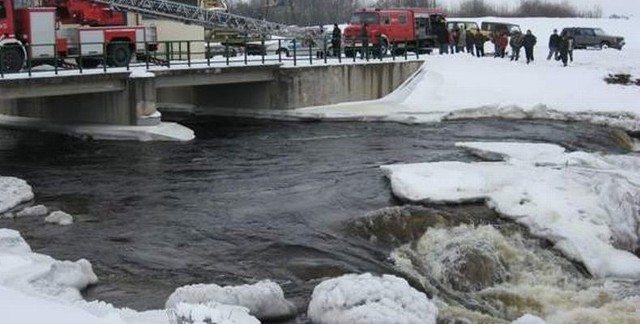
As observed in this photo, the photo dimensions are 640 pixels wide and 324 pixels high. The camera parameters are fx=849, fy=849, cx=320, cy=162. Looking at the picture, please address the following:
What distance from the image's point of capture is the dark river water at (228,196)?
1277 centimetres

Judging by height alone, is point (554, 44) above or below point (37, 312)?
above

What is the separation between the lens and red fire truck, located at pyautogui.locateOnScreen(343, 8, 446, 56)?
1576 inches

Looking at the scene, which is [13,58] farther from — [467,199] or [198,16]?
[467,199]

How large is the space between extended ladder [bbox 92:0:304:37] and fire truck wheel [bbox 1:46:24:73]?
6115 mm

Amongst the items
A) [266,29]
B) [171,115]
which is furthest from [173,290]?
[266,29]

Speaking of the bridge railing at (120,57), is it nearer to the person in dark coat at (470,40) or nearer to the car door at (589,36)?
the person in dark coat at (470,40)

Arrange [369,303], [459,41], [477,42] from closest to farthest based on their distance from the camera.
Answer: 1. [369,303]
2. [477,42]
3. [459,41]

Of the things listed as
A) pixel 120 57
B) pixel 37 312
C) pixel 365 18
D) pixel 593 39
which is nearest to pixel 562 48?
pixel 365 18

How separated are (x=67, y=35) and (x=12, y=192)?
13.6m

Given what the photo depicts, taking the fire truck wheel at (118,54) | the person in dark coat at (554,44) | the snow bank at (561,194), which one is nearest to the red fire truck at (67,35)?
the fire truck wheel at (118,54)

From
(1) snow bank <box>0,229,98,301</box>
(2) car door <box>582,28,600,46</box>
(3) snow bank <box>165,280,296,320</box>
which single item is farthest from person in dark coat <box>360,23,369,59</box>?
(3) snow bank <box>165,280,296,320</box>

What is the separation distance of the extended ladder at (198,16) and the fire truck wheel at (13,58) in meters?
6.12

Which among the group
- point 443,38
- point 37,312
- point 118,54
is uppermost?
point 443,38

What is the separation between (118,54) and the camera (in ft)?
99.0
